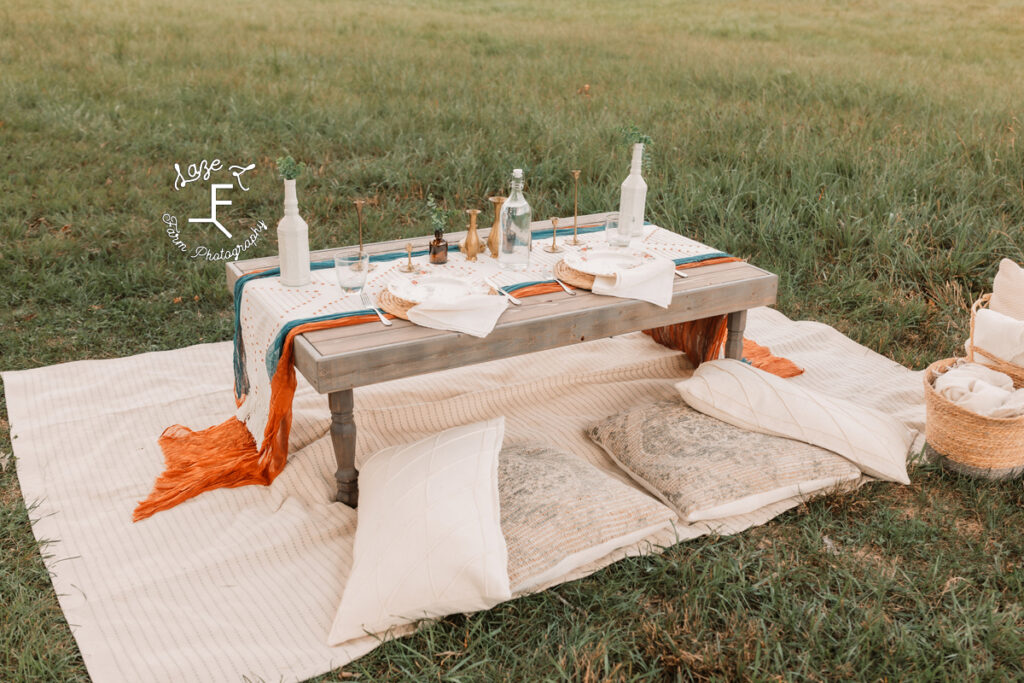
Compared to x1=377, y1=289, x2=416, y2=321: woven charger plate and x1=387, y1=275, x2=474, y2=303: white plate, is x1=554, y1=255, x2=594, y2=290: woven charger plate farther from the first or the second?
x1=377, y1=289, x2=416, y2=321: woven charger plate

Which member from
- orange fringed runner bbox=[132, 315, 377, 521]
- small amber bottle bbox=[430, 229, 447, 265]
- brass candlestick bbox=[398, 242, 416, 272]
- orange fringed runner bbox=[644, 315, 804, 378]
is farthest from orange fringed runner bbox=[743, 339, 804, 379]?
orange fringed runner bbox=[132, 315, 377, 521]

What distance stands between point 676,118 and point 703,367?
3239mm

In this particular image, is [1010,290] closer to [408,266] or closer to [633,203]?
[633,203]

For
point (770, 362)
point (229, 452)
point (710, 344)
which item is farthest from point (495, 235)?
point (770, 362)

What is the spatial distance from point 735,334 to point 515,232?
0.91 meters

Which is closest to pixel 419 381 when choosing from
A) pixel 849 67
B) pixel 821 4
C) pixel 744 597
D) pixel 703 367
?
pixel 703 367

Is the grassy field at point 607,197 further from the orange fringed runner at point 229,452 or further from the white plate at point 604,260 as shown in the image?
the white plate at point 604,260

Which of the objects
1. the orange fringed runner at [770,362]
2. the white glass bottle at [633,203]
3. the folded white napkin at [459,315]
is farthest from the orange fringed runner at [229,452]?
the orange fringed runner at [770,362]

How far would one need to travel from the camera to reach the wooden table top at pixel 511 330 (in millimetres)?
2385

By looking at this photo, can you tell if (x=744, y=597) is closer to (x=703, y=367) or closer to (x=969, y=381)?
(x=703, y=367)

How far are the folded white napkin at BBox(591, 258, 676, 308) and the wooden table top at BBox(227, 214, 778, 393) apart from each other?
26mm

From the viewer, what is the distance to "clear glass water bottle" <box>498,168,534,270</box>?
2836 mm

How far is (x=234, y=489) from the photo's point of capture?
9.05ft

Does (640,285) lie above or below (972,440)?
above
